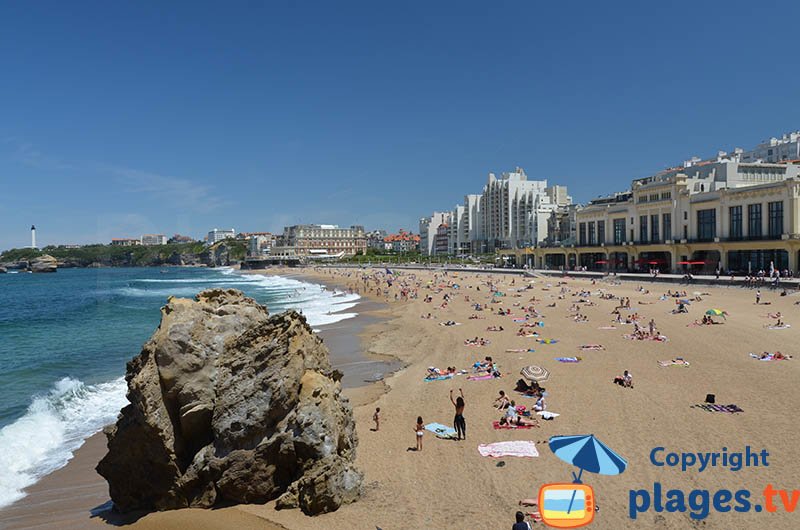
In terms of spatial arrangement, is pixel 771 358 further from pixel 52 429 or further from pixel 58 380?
pixel 58 380

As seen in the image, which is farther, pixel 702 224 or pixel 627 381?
pixel 702 224

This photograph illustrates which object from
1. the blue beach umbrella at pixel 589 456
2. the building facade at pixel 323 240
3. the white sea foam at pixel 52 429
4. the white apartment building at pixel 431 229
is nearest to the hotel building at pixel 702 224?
the blue beach umbrella at pixel 589 456

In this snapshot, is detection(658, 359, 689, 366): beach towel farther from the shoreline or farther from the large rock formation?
the large rock formation

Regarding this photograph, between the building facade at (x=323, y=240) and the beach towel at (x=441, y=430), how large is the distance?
537 feet

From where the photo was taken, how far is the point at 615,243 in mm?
59750

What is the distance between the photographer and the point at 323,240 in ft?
594

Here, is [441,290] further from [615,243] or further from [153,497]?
[153,497]

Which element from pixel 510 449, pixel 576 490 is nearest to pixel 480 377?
pixel 510 449

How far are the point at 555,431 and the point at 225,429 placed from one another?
22.4 feet

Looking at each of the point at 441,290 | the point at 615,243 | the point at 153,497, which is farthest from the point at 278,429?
the point at 615,243

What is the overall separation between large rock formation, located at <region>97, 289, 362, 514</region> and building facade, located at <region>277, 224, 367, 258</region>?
543 ft

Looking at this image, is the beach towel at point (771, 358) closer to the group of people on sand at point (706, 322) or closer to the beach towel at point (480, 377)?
the group of people on sand at point (706, 322)

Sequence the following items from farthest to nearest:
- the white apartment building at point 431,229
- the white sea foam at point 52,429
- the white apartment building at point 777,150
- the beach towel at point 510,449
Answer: the white apartment building at point 431,229
the white apartment building at point 777,150
the white sea foam at point 52,429
the beach towel at point 510,449

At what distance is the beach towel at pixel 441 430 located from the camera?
35.6 feet
